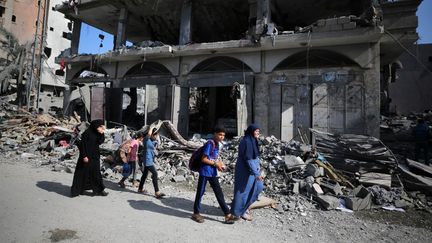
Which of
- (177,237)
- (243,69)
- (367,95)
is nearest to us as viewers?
(177,237)

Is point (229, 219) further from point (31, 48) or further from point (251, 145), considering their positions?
point (31, 48)

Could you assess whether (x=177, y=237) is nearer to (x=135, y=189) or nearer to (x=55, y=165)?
(x=135, y=189)

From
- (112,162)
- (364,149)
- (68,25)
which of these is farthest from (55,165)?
(68,25)

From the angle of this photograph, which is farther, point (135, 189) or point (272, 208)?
point (135, 189)

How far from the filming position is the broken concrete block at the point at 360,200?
5152 mm

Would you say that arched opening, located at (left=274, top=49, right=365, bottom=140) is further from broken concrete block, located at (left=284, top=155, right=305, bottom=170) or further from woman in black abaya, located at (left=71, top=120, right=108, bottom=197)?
woman in black abaya, located at (left=71, top=120, right=108, bottom=197)

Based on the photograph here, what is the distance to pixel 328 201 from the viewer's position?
16.8 feet

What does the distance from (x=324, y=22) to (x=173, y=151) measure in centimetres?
725

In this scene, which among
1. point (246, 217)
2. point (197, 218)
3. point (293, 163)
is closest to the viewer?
point (197, 218)

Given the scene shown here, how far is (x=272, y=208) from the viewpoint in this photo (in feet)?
16.7

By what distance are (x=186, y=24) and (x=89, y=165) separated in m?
10.1

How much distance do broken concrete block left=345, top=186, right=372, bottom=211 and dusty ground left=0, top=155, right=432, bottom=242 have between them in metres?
0.20

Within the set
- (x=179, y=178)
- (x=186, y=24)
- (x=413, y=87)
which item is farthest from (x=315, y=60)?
(x=413, y=87)

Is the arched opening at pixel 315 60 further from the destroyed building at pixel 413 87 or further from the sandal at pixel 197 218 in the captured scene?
the destroyed building at pixel 413 87
